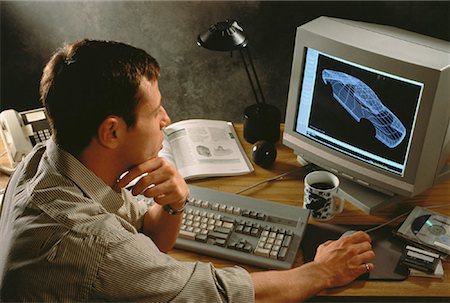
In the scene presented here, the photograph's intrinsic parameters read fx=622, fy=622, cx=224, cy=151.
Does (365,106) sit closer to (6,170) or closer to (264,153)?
(264,153)

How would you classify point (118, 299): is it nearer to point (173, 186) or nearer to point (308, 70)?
point (173, 186)

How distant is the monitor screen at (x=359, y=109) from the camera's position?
5.25 ft

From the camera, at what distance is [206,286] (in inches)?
50.3

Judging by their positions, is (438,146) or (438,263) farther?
(438,146)

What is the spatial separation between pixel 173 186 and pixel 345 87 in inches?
21.4

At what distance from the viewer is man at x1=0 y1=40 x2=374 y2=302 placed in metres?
1.20

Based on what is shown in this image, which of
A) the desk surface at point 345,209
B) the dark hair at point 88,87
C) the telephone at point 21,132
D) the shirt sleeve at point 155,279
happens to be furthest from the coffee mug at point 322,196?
the telephone at point 21,132

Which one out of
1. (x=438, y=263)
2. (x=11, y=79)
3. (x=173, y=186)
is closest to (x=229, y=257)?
(x=173, y=186)

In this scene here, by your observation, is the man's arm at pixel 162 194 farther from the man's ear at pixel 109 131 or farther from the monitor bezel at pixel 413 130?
the monitor bezel at pixel 413 130

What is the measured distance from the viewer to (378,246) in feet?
5.32

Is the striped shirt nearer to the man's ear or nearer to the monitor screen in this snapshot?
the man's ear

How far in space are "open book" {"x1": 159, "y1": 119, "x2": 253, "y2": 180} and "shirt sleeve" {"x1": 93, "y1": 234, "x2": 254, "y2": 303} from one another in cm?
61

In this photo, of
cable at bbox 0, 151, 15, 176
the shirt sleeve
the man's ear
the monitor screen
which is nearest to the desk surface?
cable at bbox 0, 151, 15, 176

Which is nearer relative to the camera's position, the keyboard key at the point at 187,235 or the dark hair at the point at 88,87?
the dark hair at the point at 88,87
